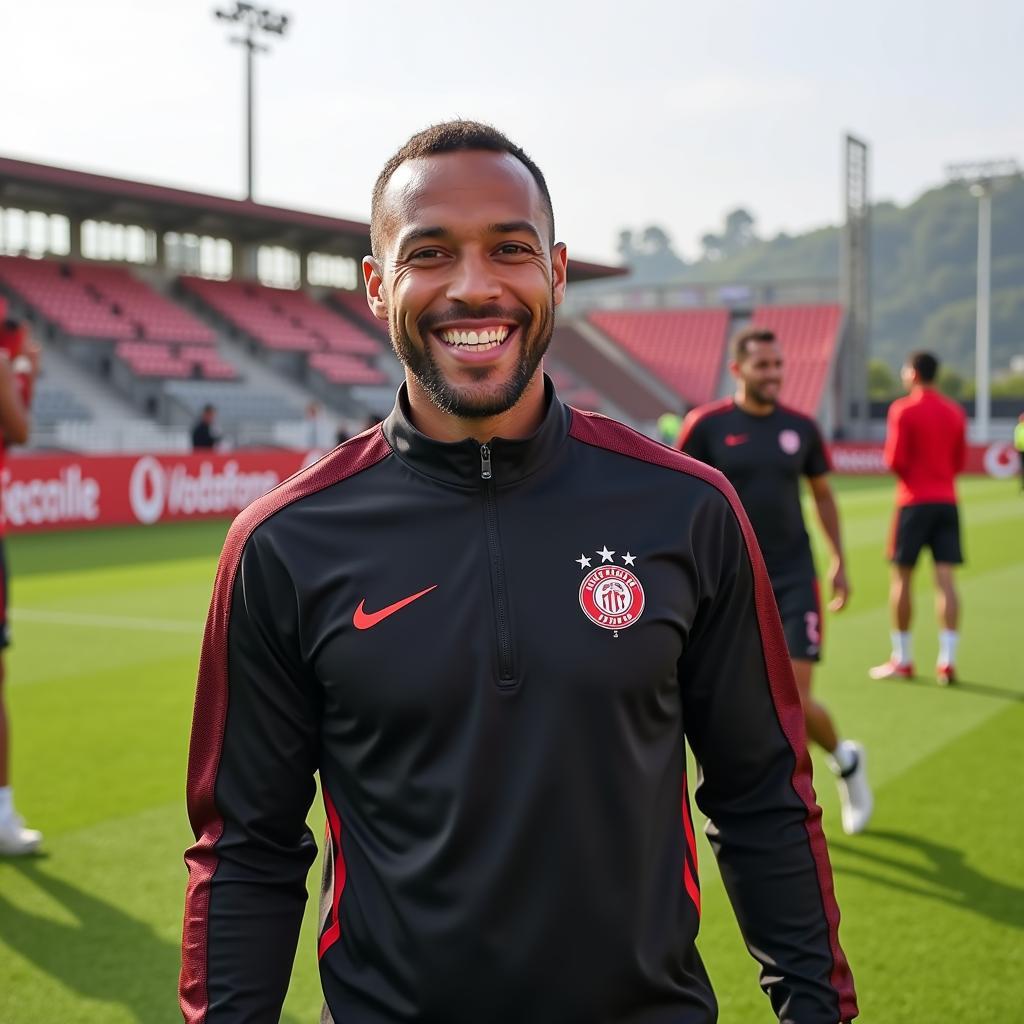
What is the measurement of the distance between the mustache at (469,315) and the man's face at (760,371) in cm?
453

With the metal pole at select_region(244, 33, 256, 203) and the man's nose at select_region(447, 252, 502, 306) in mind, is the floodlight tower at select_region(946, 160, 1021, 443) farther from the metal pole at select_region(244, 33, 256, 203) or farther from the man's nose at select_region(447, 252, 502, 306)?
the man's nose at select_region(447, 252, 502, 306)

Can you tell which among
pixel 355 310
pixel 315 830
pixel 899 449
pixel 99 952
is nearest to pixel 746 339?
pixel 315 830

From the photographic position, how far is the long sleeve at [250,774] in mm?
1988

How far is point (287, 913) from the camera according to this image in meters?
2.05

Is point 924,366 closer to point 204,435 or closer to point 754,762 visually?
point 754,762

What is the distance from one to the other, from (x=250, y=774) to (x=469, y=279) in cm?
82

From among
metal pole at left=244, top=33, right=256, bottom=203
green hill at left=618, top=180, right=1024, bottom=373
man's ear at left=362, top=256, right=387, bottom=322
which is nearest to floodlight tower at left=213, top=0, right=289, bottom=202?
metal pole at left=244, top=33, right=256, bottom=203

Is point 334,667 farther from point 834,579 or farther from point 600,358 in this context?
point 600,358

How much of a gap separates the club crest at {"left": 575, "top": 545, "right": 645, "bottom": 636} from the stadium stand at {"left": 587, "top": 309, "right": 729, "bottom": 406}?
5388 centimetres

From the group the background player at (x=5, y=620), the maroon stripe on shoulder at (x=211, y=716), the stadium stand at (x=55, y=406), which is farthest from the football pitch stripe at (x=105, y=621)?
the stadium stand at (x=55, y=406)

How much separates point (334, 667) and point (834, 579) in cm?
506

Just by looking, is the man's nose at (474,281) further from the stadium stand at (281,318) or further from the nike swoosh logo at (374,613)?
the stadium stand at (281,318)

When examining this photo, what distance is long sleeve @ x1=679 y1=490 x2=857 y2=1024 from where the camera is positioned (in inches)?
78.5

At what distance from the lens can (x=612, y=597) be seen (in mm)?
1954
